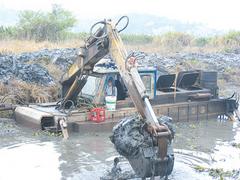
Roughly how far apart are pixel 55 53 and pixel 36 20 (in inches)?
538

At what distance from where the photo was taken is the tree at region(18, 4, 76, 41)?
35.3 meters

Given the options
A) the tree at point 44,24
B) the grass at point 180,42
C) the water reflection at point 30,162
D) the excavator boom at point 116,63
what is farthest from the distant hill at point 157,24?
the water reflection at point 30,162

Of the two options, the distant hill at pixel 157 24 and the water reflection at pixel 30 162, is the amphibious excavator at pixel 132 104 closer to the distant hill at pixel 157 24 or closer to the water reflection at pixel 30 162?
the water reflection at pixel 30 162

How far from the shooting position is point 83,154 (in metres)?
12.9

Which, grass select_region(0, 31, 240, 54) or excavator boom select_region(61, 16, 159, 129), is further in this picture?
grass select_region(0, 31, 240, 54)

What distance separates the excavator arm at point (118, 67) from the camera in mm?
10055

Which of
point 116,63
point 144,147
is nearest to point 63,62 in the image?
point 116,63

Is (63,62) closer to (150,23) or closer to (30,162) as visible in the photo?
(30,162)

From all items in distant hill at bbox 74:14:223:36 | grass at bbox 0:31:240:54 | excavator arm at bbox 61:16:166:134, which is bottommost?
excavator arm at bbox 61:16:166:134

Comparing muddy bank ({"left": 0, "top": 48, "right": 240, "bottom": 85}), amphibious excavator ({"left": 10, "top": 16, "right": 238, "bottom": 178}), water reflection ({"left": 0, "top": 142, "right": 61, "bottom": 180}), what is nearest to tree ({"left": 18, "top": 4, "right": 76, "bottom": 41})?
muddy bank ({"left": 0, "top": 48, "right": 240, "bottom": 85})

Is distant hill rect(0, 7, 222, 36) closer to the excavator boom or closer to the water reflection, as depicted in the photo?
the excavator boom

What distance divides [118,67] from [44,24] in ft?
84.9

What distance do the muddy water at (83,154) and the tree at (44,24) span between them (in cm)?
1993

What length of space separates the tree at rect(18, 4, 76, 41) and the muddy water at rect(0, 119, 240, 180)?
1993cm
